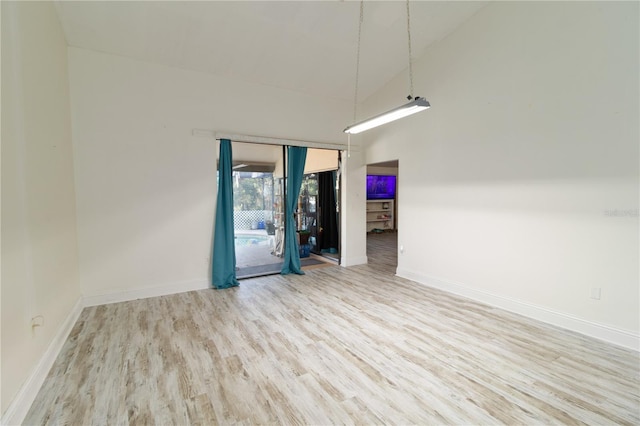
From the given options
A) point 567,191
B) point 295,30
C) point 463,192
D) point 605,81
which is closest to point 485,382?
point 567,191

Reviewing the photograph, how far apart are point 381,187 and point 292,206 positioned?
5.74 meters

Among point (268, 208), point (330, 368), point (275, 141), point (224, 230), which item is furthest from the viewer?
point (268, 208)

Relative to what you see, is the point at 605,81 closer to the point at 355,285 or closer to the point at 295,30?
the point at 295,30

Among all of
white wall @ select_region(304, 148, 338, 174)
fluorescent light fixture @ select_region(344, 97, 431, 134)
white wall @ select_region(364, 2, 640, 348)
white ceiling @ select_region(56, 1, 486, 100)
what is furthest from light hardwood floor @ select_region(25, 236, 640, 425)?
white ceiling @ select_region(56, 1, 486, 100)

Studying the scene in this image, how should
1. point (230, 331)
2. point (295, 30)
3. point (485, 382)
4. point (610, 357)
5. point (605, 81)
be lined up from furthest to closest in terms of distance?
point (295, 30) < point (230, 331) < point (605, 81) < point (610, 357) < point (485, 382)

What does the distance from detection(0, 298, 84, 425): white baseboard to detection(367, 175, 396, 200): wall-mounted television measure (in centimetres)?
854

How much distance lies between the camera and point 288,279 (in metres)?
4.92

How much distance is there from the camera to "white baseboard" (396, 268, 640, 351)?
2726mm

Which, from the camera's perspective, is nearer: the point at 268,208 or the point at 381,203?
the point at 268,208

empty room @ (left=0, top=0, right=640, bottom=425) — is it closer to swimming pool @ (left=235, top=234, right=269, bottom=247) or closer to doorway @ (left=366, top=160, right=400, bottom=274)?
swimming pool @ (left=235, top=234, right=269, bottom=247)

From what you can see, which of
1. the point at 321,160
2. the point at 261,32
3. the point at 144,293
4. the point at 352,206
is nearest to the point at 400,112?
the point at 261,32

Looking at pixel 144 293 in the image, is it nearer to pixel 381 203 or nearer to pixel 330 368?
pixel 330 368

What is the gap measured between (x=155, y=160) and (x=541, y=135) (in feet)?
16.2

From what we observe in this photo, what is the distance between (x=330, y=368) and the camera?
2389 millimetres
